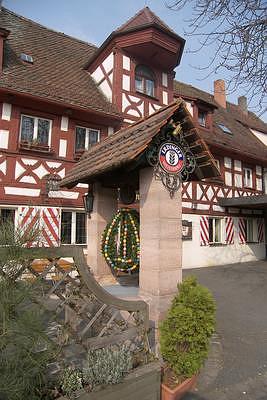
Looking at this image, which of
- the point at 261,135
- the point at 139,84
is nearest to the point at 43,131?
the point at 139,84

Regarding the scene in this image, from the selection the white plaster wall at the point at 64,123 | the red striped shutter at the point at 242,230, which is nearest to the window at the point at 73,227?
the white plaster wall at the point at 64,123

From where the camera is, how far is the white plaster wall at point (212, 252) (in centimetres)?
1341

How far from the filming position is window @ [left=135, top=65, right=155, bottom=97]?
1290 centimetres

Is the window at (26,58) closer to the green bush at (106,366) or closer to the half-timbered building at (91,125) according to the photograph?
the half-timbered building at (91,125)

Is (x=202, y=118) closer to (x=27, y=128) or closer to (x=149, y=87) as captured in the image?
(x=149, y=87)

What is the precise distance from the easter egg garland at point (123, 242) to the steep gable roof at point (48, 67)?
630 centimetres

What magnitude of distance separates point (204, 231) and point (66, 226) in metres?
6.71

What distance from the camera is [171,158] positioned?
4.39 meters

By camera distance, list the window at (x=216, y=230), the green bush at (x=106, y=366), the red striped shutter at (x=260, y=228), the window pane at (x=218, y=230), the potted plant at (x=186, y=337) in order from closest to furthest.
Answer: the green bush at (x=106, y=366) < the potted plant at (x=186, y=337) < the window at (x=216, y=230) < the window pane at (x=218, y=230) < the red striped shutter at (x=260, y=228)

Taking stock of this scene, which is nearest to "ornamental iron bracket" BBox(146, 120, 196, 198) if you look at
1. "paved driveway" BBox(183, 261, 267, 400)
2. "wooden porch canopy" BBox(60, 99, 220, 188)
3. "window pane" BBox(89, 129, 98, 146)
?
"wooden porch canopy" BBox(60, 99, 220, 188)

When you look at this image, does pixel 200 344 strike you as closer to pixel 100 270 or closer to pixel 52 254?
pixel 52 254

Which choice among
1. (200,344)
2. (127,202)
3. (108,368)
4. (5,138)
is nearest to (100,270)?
(127,202)

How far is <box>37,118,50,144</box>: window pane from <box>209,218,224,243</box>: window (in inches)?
345

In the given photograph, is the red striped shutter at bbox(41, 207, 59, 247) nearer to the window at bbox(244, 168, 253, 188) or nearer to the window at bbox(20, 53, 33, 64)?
the window at bbox(20, 53, 33, 64)
